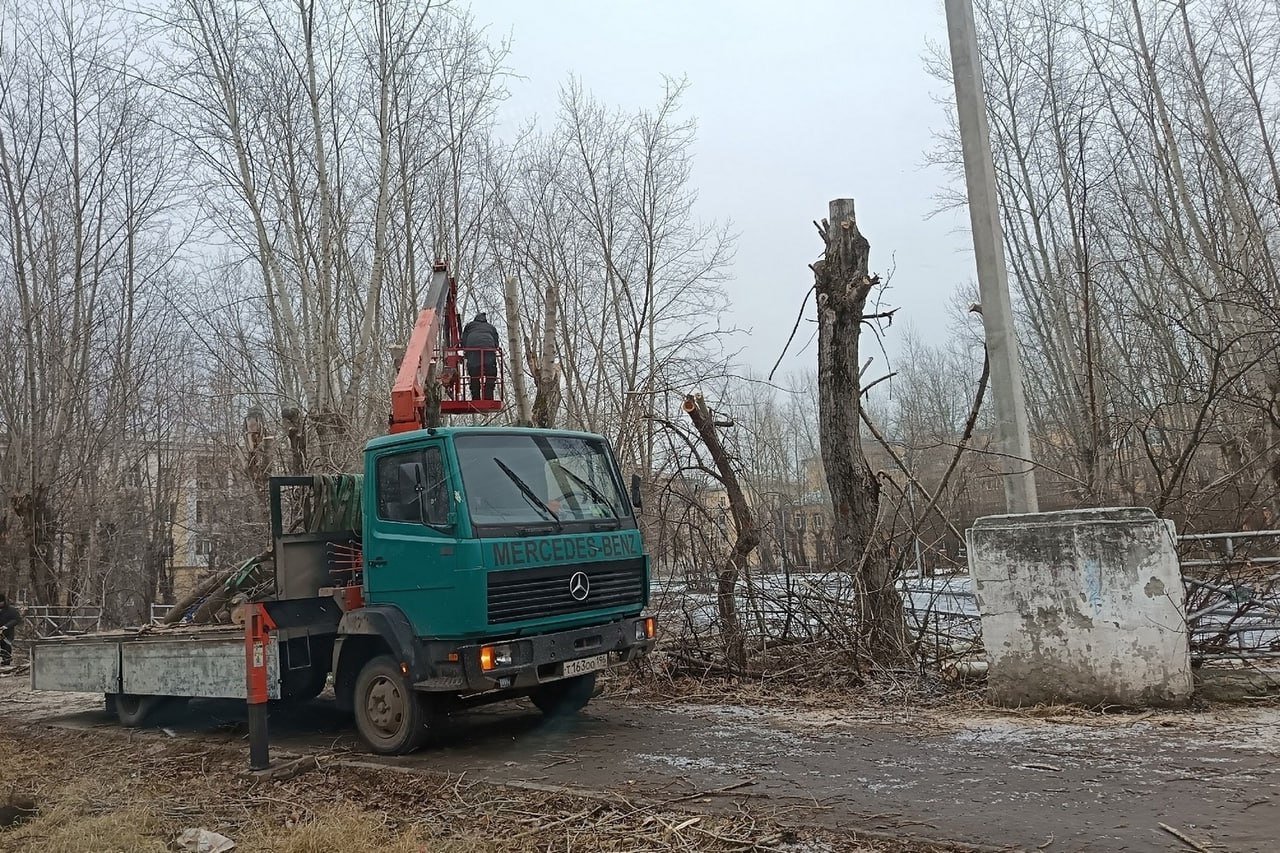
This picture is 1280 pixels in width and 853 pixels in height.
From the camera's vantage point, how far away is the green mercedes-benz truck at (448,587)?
6.85 metres

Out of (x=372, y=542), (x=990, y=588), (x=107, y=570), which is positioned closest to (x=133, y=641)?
(x=372, y=542)

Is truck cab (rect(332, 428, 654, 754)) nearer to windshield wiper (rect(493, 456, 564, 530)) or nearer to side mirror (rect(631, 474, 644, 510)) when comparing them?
windshield wiper (rect(493, 456, 564, 530))

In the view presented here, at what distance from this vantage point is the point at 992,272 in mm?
7746

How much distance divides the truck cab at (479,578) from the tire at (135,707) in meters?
3.05

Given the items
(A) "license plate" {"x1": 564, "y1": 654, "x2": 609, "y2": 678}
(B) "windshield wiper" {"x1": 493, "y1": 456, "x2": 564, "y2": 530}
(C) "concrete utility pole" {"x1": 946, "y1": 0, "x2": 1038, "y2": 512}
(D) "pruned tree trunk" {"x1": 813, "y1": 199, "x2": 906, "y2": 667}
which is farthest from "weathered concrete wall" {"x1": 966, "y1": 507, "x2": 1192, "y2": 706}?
(B) "windshield wiper" {"x1": 493, "y1": 456, "x2": 564, "y2": 530}

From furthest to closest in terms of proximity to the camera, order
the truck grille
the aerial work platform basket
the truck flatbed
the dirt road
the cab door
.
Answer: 1. the aerial work platform basket
2. the truck flatbed
3. the cab door
4. the truck grille
5. the dirt road

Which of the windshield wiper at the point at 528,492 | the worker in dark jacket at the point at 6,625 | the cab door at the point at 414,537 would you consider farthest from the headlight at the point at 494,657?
the worker in dark jacket at the point at 6,625

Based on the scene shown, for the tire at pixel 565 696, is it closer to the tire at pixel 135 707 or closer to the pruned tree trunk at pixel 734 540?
the pruned tree trunk at pixel 734 540

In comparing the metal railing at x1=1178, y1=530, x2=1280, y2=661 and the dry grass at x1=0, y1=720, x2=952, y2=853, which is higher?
the metal railing at x1=1178, y1=530, x2=1280, y2=661

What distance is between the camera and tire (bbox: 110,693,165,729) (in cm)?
946

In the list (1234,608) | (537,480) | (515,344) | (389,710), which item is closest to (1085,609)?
(1234,608)

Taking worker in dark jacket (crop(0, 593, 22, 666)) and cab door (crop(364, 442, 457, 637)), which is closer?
cab door (crop(364, 442, 457, 637))

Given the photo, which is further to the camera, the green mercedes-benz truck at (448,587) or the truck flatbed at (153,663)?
A: the truck flatbed at (153,663)

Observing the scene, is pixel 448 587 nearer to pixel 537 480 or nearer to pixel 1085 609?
pixel 537 480
